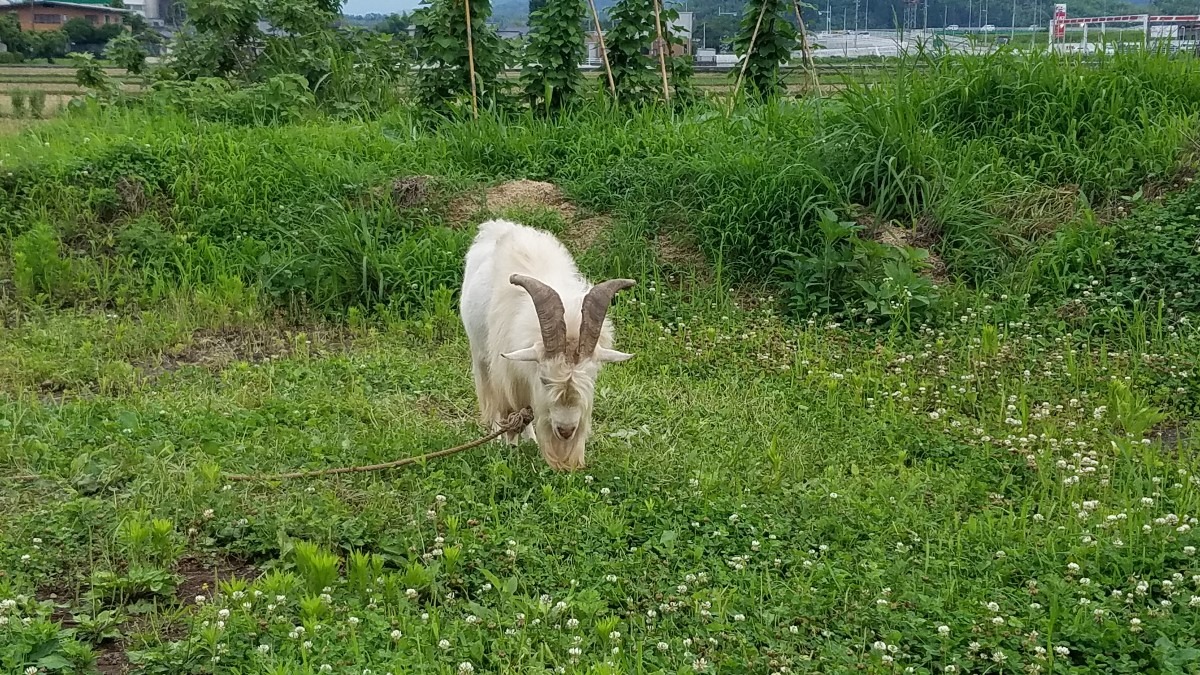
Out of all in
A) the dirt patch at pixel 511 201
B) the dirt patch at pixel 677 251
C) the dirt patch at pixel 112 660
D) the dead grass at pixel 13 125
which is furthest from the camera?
the dead grass at pixel 13 125

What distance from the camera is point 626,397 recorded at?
21.5 ft

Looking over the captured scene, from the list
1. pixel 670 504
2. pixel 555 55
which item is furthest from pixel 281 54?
pixel 670 504

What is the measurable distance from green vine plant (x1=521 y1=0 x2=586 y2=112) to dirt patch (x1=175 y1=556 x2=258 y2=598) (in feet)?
26.4

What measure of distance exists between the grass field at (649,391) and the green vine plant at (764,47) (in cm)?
111

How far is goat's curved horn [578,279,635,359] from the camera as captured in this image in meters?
4.98

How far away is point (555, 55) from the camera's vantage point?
1167 centimetres

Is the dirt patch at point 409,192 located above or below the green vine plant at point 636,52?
below

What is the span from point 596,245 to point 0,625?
20.1 ft

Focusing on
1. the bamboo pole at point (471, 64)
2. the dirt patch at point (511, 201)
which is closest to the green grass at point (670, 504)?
the dirt patch at point (511, 201)

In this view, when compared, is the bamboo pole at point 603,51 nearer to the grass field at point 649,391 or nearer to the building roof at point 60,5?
the grass field at point 649,391

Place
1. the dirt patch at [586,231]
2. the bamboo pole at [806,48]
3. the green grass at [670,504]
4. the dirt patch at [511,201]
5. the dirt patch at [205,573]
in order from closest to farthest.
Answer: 1. the green grass at [670,504]
2. the dirt patch at [205,573]
3. the dirt patch at [586,231]
4. the dirt patch at [511,201]
5. the bamboo pole at [806,48]

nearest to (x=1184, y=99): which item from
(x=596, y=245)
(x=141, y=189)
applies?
(x=596, y=245)

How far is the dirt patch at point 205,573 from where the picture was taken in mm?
4123

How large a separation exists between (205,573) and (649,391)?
3177 millimetres
